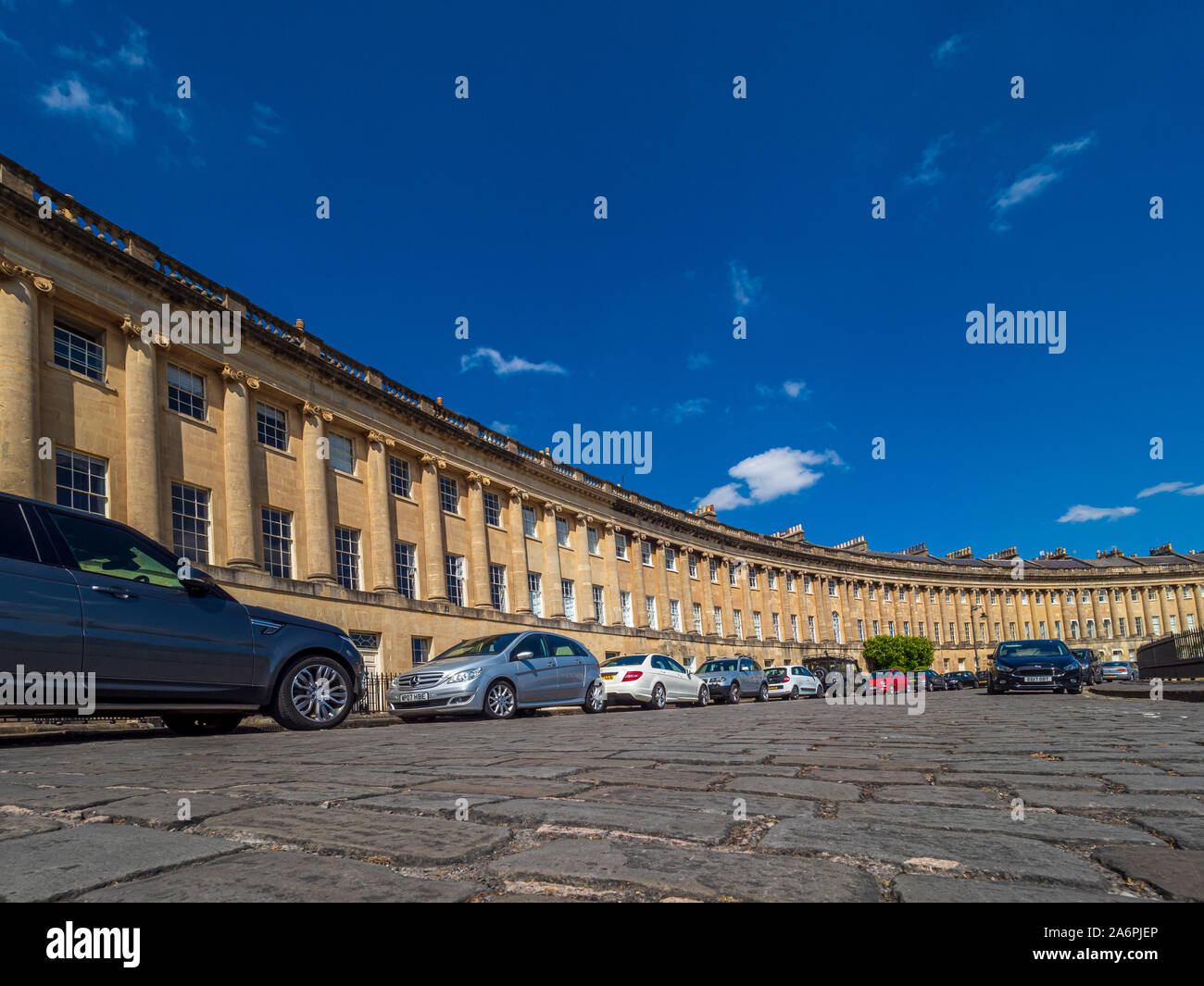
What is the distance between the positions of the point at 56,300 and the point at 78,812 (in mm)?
19771

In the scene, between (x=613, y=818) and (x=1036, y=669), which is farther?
(x=1036, y=669)

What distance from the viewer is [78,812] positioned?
344 centimetres

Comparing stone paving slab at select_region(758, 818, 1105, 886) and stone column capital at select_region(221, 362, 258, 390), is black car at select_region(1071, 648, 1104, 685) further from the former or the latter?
stone column capital at select_region(221, 362, 258, 390)

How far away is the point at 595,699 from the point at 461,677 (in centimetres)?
474

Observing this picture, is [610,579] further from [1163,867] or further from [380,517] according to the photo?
[1163,867]

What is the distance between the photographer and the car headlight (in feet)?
43.0

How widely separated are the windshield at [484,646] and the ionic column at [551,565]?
20.5 metres

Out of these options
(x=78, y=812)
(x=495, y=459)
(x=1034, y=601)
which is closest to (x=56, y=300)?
(x=495, y=459)

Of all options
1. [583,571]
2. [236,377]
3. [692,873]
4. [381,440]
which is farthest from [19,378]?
[583,571]

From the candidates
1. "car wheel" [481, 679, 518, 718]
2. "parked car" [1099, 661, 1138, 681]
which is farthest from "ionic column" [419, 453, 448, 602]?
"parked car" [1099, 661, 1138, 681]

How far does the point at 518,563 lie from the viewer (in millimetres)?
33938

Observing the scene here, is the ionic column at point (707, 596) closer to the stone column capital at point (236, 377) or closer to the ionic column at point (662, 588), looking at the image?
the ionic column at point (662, 588)

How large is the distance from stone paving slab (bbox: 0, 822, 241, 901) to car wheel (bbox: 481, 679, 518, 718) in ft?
35.0

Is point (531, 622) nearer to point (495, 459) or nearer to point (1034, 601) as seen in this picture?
point (495, 459)
